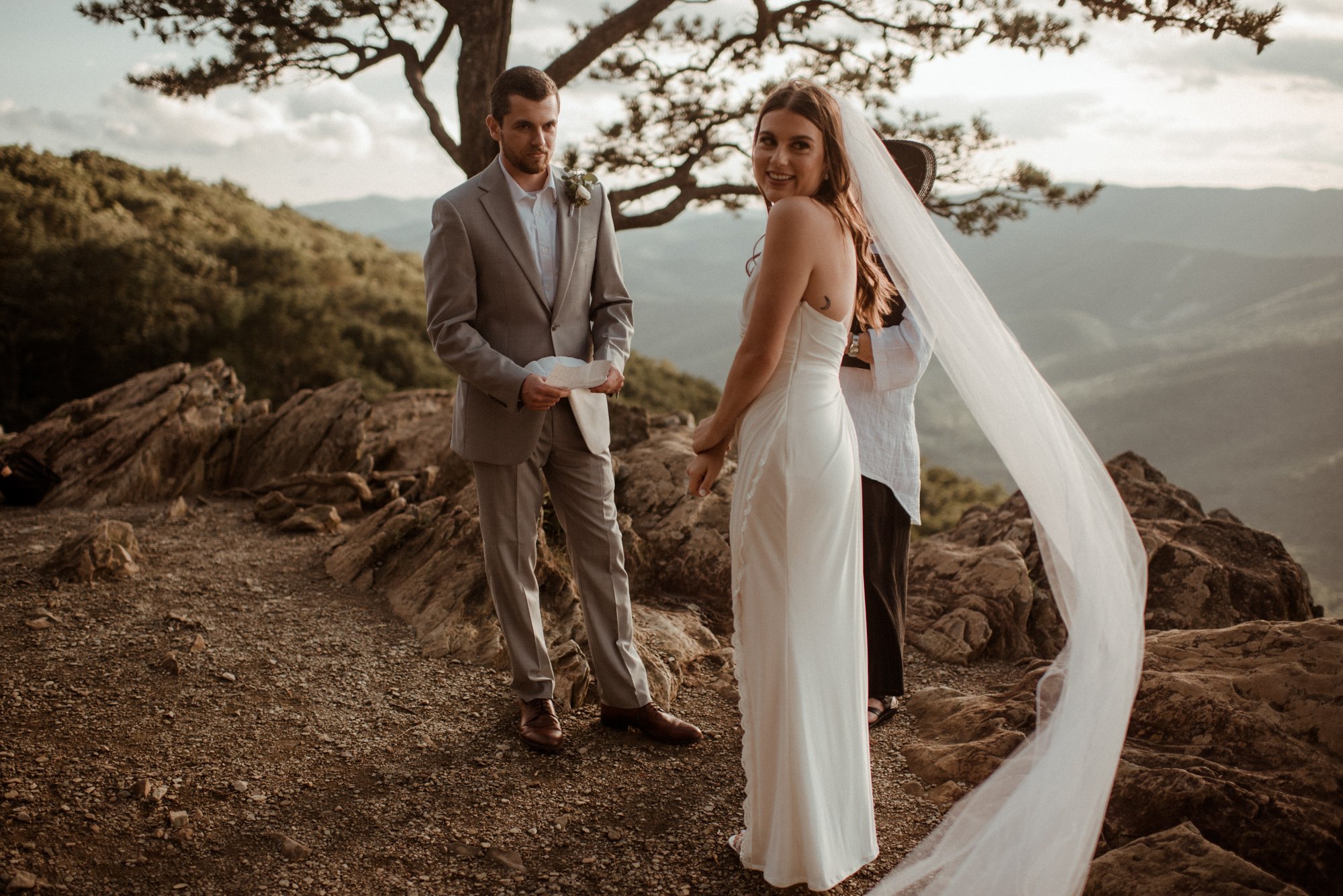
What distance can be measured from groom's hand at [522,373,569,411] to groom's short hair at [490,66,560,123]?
91cm

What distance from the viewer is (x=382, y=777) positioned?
296 centimetres

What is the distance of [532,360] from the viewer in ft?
10.1

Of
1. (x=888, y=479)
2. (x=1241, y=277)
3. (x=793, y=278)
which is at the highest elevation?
(x=1241, y=277)

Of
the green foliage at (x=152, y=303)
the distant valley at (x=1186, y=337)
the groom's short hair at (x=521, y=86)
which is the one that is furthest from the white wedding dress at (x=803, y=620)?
the green foliage at (x=152, y=303)

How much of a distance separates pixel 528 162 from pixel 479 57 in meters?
3.80

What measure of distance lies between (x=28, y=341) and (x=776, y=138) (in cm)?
1599

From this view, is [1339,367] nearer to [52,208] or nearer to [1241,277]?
[1241,277]

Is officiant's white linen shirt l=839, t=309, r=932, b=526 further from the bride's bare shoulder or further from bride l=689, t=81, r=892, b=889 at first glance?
the bride's bare shoulder

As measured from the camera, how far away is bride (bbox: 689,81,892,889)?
7.50 ft

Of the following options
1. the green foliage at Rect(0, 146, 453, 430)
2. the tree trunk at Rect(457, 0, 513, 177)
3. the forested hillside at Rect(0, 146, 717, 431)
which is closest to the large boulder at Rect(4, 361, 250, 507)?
the tree trunk at Rect(457, 0, 513, 177)

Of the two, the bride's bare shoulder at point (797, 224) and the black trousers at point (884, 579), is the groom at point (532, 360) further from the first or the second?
the bride's bare shoulder at point (797, 224)

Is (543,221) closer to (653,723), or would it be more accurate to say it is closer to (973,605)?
(653,723)

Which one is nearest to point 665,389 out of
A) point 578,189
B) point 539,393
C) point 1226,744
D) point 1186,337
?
point 578,189

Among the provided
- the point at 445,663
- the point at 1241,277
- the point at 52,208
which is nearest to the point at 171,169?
the point at 52,208
